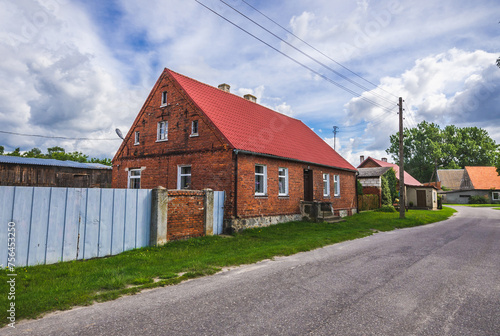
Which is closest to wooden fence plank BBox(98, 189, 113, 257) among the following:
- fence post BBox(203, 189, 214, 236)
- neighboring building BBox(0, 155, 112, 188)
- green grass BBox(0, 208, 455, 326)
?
green grass BBox(0, 208, 455, 326)

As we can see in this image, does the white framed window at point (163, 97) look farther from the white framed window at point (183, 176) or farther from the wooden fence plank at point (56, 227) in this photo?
the wooden fence plank at point (56, 227)

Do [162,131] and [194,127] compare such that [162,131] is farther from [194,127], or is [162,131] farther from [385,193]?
[385,193]

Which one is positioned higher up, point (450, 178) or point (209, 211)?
point (450, 178)

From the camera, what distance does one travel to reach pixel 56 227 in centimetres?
687

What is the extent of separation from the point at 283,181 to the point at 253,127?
365 centimetres

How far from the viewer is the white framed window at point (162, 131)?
54.6ft

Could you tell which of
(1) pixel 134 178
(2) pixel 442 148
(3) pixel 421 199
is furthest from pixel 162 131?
(2) pixel 442 148

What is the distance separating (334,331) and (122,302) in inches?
128

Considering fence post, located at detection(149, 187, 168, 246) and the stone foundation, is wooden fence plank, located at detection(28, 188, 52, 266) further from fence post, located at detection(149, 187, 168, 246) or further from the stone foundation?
the stone foundation

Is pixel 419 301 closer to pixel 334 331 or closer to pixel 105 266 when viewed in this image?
pixel 334 331

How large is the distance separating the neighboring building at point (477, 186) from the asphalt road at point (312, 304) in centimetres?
5766

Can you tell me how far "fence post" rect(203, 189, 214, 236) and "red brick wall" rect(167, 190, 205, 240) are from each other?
0.15 meters

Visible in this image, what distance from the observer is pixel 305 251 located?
891 centimetres

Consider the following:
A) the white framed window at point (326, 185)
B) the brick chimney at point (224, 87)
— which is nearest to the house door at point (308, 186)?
the white framed window at point (326, 185)
